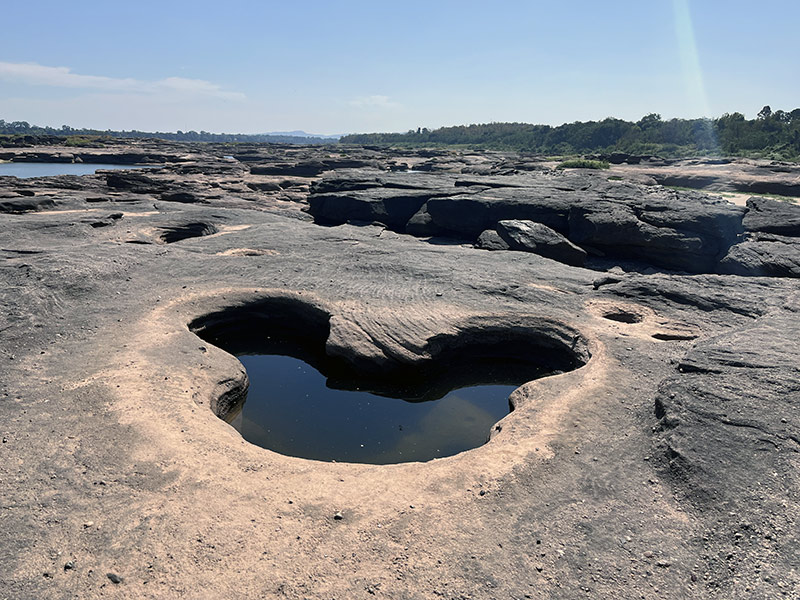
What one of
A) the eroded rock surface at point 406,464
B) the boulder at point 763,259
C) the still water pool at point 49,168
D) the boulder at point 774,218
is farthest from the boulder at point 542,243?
the still water pool at point 49,168

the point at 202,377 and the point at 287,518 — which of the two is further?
the point at 202,377

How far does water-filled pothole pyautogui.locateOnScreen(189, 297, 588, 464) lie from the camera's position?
9.27 metres

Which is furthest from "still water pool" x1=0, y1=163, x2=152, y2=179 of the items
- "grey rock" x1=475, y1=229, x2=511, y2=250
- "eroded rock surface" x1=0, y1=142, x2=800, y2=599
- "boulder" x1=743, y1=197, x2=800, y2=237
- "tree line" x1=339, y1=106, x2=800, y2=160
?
"tree line" x1=339, y1=106, x2=800, y2=160

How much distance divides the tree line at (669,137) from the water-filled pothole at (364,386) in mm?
62591

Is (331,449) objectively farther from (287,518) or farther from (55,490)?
(55,490)

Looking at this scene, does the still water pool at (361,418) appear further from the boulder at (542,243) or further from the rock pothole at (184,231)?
the rock pothole at (184,231)

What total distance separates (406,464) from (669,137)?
357ft

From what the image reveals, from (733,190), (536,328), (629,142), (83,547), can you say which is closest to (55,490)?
(83,547)

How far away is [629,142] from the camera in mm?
93312

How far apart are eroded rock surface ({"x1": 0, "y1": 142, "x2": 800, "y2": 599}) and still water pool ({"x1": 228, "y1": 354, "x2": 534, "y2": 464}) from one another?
769 millimetres

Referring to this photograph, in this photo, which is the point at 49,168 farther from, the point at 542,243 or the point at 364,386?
the point at 364,386

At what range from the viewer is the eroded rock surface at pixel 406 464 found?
5145 mm

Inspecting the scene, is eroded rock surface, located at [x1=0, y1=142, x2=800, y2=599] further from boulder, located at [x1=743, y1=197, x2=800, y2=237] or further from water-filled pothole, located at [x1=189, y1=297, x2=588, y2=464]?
boulder, located at [x1=743, y1=197, x2=800, y2=237]

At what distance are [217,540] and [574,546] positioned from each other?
380 cm
